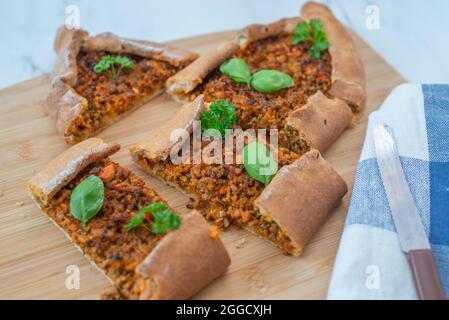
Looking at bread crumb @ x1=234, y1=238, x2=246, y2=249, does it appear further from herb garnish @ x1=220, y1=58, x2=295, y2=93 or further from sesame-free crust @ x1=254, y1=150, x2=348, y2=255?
herb garnish @ x1=220, y1=58, x2=295, y2=93

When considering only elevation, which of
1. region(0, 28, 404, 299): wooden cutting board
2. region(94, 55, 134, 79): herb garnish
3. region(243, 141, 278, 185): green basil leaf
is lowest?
region(0, 28, 404, 299): wooden cutting board

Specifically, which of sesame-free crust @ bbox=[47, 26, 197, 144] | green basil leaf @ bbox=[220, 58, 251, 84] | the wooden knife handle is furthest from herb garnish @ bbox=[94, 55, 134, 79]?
the wooden knife handle

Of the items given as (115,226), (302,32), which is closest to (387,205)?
(115,226)

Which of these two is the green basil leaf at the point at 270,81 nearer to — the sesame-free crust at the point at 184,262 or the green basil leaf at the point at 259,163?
the green basil leaf at the point at 259,163

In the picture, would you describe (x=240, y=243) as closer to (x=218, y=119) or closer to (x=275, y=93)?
(x=218, y=119)
